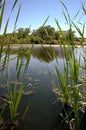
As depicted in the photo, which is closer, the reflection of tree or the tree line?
the tree line

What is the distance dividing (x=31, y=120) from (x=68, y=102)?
→ 0.55 m

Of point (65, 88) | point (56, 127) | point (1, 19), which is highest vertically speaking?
point (1, 19)

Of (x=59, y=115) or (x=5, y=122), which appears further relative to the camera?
(x=59, y=115)

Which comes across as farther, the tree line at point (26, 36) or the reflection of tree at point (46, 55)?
the reflection of tree at point (46, 55)

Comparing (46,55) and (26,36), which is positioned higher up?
(26,36)

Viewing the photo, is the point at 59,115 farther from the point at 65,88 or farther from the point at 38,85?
the point at 38,85

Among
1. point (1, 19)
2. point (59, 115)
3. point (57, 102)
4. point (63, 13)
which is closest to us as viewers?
point (1, 19)

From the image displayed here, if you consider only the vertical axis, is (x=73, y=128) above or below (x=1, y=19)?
below

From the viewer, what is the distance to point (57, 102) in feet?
7.96

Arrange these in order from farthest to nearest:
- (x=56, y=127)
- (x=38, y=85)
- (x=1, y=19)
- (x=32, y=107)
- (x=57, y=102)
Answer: (x=38, y=85)
(x=57, y=102)
(x=32, y=107)
(x=56, y=127)
(x=1, y=19)

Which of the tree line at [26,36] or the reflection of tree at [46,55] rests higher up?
the tree line at [26,36]

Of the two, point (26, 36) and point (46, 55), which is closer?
point (26, 36)

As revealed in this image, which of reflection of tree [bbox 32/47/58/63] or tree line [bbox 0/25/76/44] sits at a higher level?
tree line [bbox 0/25/76/44]

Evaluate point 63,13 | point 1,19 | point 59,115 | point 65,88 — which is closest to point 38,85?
point 59,115
